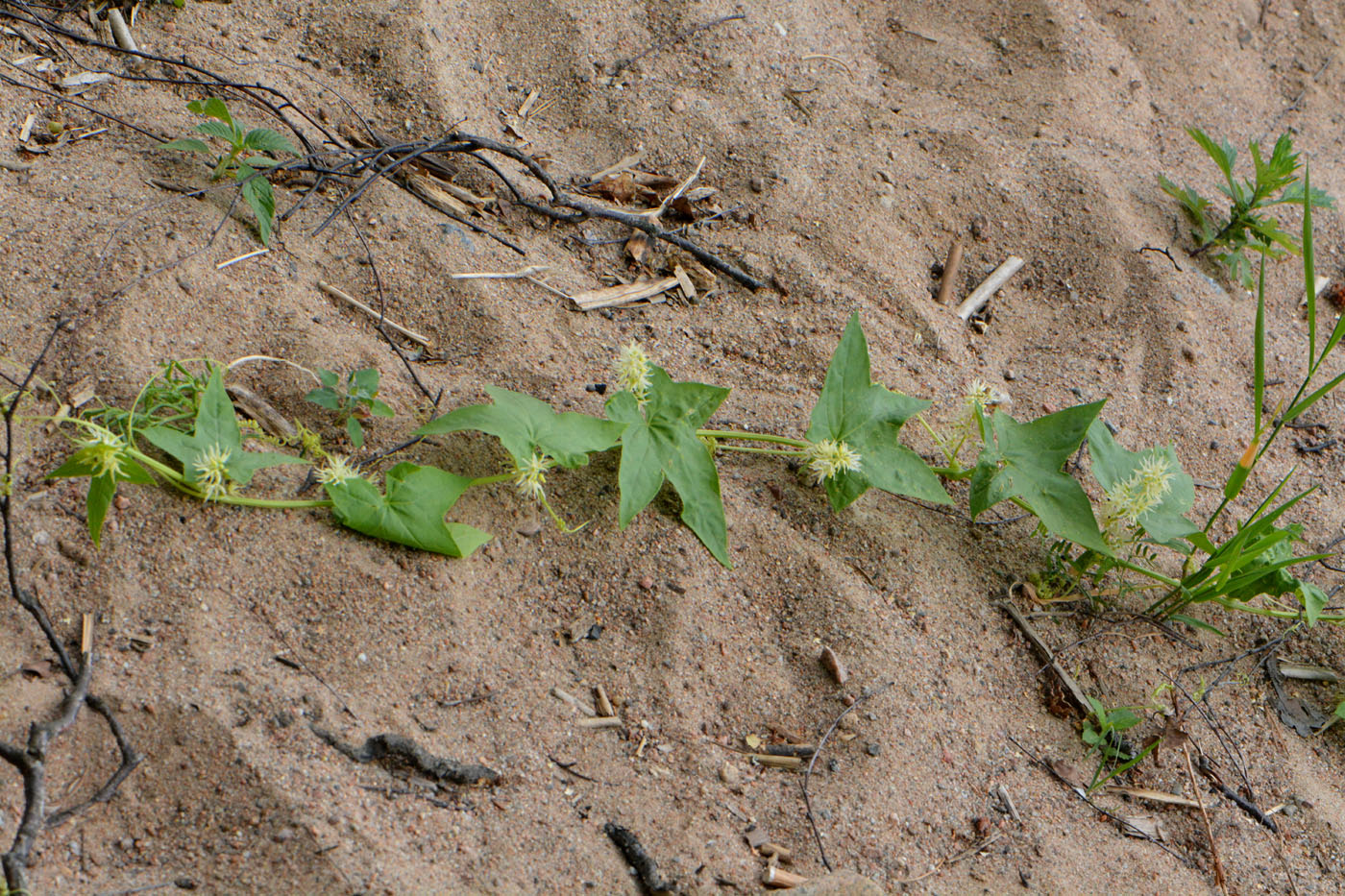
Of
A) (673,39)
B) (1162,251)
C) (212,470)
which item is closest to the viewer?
(212,470)

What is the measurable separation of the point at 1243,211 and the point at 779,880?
256 cm

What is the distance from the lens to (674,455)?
1936 mm

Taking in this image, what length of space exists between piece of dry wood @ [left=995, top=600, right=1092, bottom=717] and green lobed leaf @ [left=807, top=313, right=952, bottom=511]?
30 centimetres

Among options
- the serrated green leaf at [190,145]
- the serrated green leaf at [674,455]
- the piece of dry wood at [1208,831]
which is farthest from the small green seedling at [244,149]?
the piece of dry wood at [1208,831]

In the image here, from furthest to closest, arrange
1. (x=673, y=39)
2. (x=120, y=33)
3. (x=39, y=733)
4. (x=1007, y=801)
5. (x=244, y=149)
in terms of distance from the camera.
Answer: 1. (x=673, y=39)
2. (x=120, y=33)
3. (x=244, y=149)
4. (x=1007, y=801)
5. (x=39, y=733)

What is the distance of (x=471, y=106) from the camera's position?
2.90 meters

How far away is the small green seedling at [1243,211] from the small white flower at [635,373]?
2.04 m

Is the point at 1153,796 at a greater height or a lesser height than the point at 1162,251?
lesser

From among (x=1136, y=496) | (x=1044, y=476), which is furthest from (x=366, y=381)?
(x=1136, y=496)

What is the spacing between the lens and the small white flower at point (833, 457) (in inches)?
78.4

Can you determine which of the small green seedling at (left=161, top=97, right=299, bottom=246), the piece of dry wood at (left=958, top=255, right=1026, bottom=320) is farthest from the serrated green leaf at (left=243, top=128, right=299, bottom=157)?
the piece of dry wood at (left=958, top=255, right=1026, bottom=320)

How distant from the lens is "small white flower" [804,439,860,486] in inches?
78.4

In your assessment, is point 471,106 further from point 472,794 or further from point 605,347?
point 472,794

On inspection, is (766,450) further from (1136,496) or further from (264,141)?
(264,141)
